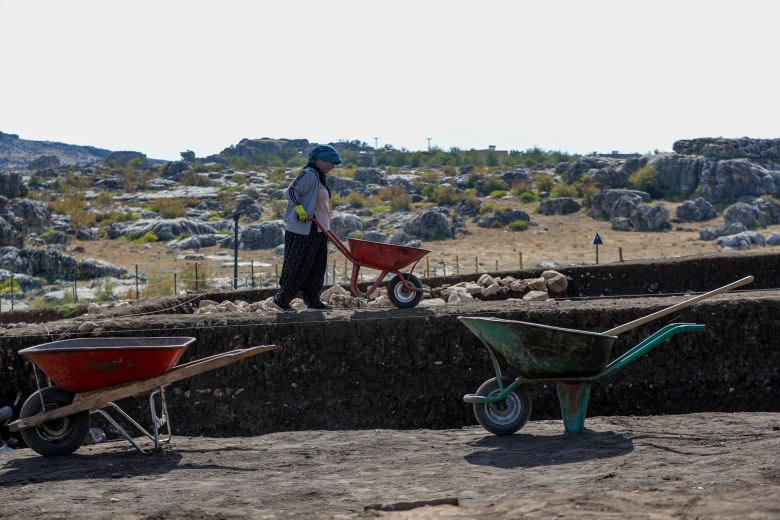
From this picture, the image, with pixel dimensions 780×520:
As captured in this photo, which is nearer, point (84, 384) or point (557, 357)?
point (557, 357)

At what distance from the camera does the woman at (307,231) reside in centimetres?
838

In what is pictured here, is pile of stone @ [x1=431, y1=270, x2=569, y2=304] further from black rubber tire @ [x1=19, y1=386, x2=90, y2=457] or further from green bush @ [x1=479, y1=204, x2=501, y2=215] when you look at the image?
green bush @ [x1=479, y1=204, x2=501, y2=215]

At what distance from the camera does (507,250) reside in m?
40.6

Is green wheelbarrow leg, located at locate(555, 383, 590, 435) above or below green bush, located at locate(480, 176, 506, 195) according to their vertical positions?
below

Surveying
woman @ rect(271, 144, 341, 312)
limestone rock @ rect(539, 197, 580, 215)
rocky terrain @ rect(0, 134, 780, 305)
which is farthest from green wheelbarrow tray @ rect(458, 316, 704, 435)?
limestone rock @ rect(539, 197, 580, 215)

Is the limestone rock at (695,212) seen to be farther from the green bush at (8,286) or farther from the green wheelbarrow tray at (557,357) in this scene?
the green wheelbarrow tray at (557,357)

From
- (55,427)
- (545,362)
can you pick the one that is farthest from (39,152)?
(545,362)

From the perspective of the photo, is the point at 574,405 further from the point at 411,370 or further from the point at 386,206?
the point at 386,206

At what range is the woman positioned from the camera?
8.38m

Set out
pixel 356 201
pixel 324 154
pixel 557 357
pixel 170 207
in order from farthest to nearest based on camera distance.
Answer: pixel 356 201 → pixel 170 207 → pixel 324 154 → pixel 557 357

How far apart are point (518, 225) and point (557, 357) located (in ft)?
142

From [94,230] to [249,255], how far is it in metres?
13.9

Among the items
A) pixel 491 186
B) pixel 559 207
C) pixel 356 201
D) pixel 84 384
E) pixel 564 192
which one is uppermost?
pixel 491 186

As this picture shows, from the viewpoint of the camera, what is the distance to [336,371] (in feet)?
25.1
